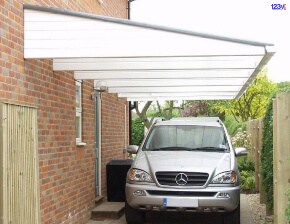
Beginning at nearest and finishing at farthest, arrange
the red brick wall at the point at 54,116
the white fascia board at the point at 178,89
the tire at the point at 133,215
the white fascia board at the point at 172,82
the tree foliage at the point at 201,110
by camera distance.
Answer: the red brick wall at the point at 54,116
the tire at the point at 133,215
the white fascia board at the point at 172,82
the white fascia board at the point at 178,89
the tree foliage at the point at 201,110

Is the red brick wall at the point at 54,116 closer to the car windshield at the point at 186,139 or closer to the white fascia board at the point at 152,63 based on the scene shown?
the white fascia board at the point at 152,63

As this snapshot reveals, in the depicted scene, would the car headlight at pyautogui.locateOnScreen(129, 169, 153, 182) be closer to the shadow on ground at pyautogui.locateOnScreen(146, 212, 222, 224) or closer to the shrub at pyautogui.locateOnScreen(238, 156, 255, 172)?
the shadow on ground at pyautogui.locateOnScreen(146, 212, 222, 224)

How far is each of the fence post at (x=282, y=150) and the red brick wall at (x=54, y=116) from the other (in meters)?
3.21

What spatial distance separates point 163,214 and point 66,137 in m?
3.49

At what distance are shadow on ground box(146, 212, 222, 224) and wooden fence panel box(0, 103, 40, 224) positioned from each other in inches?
162

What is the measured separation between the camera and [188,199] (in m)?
8.27

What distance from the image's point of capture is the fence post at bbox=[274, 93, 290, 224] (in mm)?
6079

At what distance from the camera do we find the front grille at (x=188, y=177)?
845cm

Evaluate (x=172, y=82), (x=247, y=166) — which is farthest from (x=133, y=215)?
(x=247, y=166)

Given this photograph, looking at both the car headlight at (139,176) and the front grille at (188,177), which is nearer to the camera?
the front grille at (188,177)

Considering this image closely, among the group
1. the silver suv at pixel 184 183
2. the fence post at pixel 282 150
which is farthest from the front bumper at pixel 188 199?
the fence post at pixel 282 150

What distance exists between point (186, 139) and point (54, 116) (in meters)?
3.19

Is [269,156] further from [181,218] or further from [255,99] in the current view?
[255,99]

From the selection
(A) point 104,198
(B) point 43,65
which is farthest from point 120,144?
(B) point 43,65
